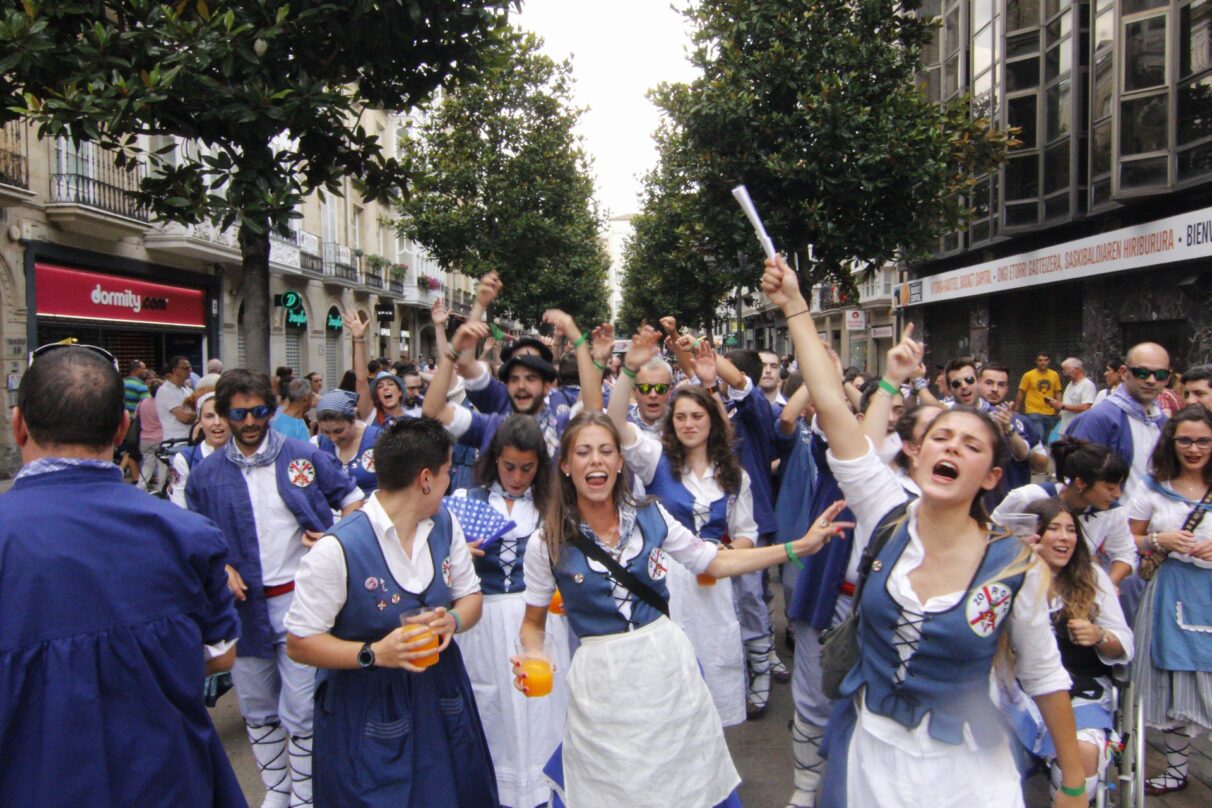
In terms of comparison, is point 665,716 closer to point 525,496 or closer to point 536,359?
point 525,496

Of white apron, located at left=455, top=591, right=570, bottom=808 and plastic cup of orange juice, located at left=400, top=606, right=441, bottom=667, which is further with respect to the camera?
white apron, located at left=455, top=591, right=570, bottom=808

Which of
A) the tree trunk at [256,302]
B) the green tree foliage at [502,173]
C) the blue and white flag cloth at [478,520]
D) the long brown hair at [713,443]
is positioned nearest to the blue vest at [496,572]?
the blue and white flag cloth at [478,520]

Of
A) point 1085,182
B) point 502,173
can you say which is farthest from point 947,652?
point 502,173

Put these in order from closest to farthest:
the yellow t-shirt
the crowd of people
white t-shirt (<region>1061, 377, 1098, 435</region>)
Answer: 1. the crowd of people
2. white t-shirt (<region>1061, 377, 1098, 435</region>)
3. the yellow t-shirt

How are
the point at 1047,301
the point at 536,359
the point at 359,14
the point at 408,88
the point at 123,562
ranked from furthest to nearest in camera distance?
the point at 1047,301 → the point at 408,88 → the point at 359,14 → the point at 536,359 → the point at 123,562

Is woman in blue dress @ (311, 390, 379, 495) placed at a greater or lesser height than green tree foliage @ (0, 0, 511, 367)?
lesser

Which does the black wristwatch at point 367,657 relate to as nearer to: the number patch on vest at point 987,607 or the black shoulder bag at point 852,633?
the black shoulder bag at point 852,633

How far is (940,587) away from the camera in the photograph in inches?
91.2

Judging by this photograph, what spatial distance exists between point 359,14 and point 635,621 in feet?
20.3

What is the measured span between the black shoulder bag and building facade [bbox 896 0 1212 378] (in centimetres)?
1276

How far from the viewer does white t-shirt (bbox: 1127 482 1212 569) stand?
404 centimetres

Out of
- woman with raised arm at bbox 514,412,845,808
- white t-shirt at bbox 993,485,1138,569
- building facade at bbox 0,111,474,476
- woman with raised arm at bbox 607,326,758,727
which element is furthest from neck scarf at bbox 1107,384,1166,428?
building facade at bbox 0,111,474,476

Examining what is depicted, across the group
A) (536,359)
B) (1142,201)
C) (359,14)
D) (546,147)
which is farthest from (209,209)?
(546,147)

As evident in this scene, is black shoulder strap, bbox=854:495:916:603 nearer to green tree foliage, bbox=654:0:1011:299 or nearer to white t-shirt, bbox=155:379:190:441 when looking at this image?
green tree foliage, bbox=654:0:1011:299
